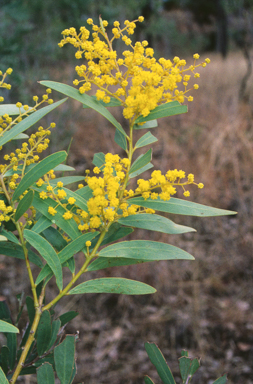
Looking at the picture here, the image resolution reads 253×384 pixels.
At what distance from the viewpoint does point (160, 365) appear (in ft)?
1.80

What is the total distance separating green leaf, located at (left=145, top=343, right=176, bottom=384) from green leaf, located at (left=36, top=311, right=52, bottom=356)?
0.18 m

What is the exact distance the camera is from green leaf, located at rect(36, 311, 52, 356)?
20.9 inches

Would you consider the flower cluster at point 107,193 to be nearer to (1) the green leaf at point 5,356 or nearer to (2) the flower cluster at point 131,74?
(2) the flower cluster at point 131,74

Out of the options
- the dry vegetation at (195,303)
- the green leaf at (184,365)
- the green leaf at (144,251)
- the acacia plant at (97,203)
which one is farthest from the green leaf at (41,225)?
the dry vegetation at (195,303)

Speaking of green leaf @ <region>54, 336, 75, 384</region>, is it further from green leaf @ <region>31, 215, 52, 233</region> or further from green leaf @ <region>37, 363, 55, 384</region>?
green leaf @ <region>31, 215, 52, 233</region>

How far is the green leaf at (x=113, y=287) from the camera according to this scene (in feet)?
1.77

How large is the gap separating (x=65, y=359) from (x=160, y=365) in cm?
18

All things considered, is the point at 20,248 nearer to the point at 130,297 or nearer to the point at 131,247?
the point at 131,247

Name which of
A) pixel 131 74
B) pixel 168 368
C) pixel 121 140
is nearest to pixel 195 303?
pixel 168 368

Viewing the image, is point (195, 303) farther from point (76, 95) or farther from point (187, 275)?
point (76, 95)

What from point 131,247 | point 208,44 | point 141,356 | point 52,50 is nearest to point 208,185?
point 141,356

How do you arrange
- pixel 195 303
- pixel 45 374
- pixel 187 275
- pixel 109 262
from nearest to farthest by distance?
1. pixel 45 374
2. pixel 109 262
3. pixel 195 303
4. pixel 187 275

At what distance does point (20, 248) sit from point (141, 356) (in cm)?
191

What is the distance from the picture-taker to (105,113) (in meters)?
0.56
